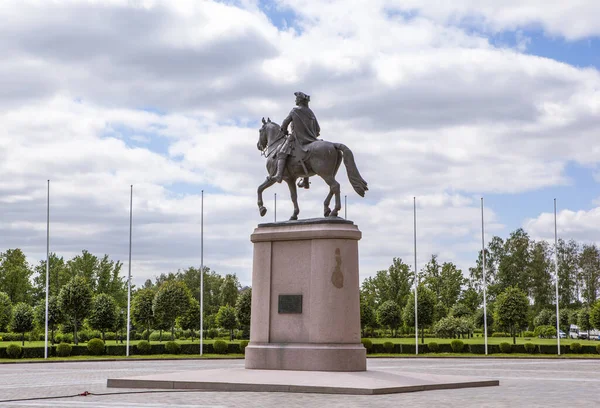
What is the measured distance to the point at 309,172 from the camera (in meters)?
20.1

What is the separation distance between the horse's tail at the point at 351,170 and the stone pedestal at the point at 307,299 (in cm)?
136

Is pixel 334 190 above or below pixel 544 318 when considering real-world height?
above

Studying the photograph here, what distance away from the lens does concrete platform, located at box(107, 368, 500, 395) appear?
15.1 m

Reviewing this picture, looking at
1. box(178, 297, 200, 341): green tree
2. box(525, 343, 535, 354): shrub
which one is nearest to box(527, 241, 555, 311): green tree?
box(178, 297, 200, 341): green tree

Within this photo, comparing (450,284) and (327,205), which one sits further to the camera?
(450,284)

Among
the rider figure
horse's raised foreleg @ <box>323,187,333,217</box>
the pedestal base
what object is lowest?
the pedestal base

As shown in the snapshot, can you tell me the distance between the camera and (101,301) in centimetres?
5706

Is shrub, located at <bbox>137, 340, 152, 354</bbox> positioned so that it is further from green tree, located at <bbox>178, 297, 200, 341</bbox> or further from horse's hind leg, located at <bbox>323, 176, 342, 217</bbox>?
horse's hind leg, located at <bbox>323, 176, 342, 217</bbox>

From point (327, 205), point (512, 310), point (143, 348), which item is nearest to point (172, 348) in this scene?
point (143, 348)

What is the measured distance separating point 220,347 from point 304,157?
27255 millimetres

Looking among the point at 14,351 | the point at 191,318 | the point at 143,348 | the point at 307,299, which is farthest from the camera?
the point at 191,318

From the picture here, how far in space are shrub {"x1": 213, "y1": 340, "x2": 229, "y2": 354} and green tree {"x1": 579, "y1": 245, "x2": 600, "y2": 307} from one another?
56.9 m

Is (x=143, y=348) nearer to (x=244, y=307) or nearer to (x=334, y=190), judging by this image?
(x=244, y=307)

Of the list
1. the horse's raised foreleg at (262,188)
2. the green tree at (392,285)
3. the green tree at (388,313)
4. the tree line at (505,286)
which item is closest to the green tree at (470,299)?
the tree line at (505,286)
